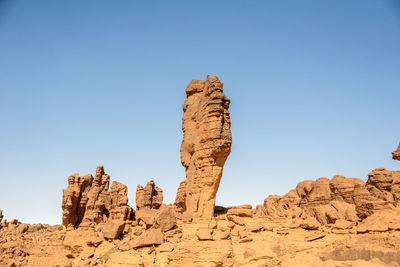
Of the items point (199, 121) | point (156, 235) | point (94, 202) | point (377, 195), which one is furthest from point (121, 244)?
point (94, 202)

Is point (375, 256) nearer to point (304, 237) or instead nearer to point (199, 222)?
point (304, 237)

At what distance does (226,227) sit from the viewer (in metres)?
17.2

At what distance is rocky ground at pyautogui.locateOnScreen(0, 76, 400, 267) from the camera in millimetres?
12781

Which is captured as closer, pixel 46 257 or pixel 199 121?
pixel 46 257

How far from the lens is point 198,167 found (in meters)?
21.0

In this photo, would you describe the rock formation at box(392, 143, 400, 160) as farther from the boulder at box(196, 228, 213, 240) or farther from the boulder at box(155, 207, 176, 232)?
the boulder at box(155, 207, 176, 232)

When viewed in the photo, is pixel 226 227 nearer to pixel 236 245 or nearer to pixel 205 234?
pixel 236 245

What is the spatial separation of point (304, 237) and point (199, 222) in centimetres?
590

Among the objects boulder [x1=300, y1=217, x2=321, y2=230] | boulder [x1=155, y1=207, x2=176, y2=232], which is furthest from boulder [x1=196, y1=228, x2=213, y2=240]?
boulder [x1=300, y1=217, x2=321, y2=230]

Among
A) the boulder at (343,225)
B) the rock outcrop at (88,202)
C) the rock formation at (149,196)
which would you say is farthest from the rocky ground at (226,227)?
the rock formation at (149,196)

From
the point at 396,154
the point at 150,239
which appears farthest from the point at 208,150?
the point at 396,154

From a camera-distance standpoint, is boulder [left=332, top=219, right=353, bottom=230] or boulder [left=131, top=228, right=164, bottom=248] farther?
boulder [left=131, top=228, right=164, bottom=248]

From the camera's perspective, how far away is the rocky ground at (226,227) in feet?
41.9

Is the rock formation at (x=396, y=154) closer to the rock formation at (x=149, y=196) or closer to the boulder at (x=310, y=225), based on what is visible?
the boulder at (x=310, y=225)
